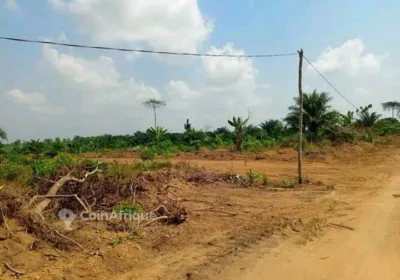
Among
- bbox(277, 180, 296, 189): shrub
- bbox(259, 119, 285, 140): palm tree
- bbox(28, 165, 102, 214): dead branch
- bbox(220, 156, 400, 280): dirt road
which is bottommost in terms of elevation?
bbox(220, 156, 400, 280): dirt road

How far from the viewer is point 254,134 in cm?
3500

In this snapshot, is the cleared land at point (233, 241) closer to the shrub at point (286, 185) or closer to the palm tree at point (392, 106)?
the shrub at point (286, 185)

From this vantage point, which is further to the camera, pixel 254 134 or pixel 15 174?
pixel 254 134

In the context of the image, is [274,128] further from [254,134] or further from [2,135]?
[2,135]

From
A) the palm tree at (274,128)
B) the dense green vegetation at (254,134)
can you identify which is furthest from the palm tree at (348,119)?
the palm tree at (274,128)

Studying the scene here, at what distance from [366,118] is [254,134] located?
957cm

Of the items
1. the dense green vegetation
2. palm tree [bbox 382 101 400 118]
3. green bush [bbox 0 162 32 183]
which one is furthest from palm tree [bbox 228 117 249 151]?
palm tree [bbox 382 101 400 118]

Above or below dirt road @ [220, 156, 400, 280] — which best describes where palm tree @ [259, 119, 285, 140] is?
above

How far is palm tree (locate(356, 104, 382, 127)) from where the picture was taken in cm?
3203

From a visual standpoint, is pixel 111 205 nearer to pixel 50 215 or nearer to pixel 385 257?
pixel 50 215

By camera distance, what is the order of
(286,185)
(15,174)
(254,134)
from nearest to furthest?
1. (15,174)
2. (286,185)
3. (254,134)

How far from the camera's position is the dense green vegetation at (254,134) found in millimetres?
24984

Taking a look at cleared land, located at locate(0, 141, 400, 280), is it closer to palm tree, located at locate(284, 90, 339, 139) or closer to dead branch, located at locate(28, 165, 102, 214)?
dead branch, located at locate(28, 165, 102, 214)

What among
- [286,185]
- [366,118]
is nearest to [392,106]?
[366,118]
